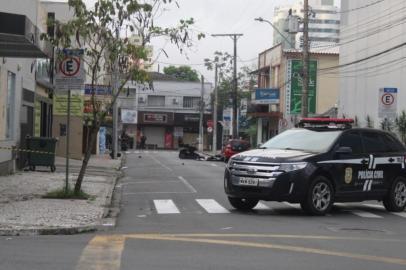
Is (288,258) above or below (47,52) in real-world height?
below

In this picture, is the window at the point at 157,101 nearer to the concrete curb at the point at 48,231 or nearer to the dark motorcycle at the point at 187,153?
the dark motorcycle at the point at 187,153

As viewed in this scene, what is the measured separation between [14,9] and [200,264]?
636 inches

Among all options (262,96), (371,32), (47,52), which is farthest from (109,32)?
(262,96)

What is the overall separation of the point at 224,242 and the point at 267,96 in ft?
153

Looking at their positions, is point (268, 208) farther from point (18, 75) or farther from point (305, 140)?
point (18, 75)

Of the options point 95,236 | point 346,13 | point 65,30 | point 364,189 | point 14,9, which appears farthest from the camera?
point 346,13

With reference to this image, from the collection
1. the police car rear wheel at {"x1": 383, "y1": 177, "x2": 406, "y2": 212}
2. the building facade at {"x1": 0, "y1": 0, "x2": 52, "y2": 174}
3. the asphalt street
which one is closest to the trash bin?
the building facade at {"x1": 0, "y1": 0, "x2": 52, "y2": 174}

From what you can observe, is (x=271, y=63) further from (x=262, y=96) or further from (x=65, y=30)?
(x=65, y=30)

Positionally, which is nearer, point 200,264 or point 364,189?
point 200,264

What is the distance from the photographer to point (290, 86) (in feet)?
168

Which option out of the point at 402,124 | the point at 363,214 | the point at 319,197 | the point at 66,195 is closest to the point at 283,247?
the point at 319,197

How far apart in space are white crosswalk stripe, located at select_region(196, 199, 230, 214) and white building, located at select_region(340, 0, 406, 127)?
17.8 meters

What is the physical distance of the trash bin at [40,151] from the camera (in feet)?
77.1

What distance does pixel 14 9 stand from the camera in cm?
2220
